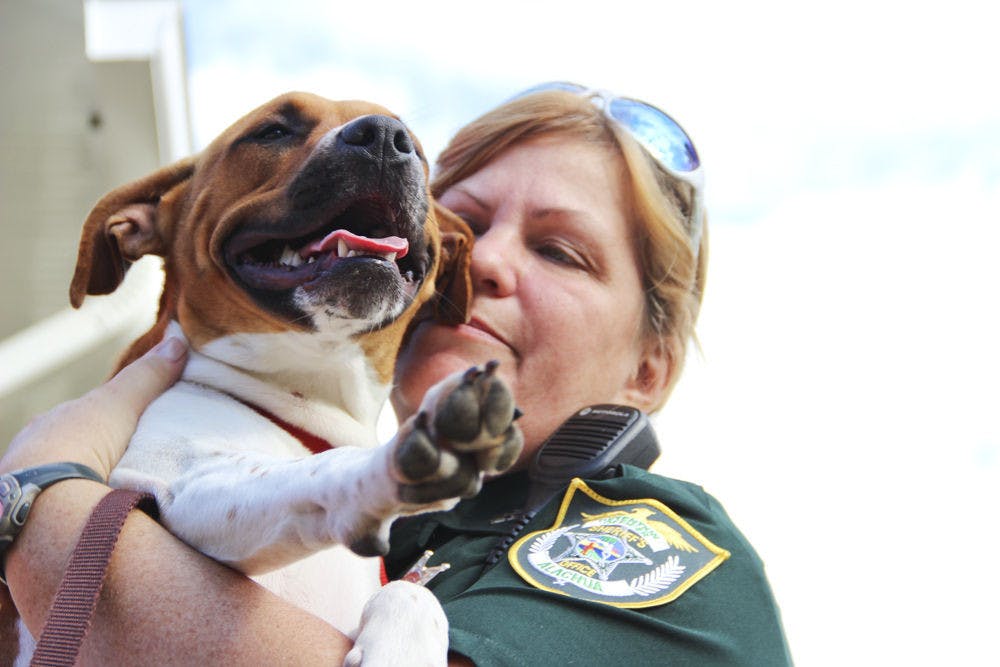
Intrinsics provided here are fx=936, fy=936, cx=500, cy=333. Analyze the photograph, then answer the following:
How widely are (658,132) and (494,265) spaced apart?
890 mm

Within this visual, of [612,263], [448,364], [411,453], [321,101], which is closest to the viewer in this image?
[411,453]

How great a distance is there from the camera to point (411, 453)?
1.15 metres

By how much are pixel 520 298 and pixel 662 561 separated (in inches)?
40.5

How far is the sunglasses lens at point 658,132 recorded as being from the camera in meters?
3.02

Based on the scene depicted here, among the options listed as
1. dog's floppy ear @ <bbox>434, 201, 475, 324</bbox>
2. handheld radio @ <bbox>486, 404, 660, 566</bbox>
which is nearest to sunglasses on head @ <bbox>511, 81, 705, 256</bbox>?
dog's floppy ear @ <bbox>434, 201, 475, 324</bbox>

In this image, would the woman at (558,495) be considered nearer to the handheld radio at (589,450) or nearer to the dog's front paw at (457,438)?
the handheld radio at (589,450)

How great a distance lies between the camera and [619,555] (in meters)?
1.78

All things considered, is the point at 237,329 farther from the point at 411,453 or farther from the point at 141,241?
the point at 411,453

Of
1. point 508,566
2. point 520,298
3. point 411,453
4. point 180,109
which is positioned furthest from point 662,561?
point 180,109

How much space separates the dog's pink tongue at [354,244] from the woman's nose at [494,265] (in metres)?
0.52

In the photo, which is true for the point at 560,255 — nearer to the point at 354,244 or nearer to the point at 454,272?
the point at 454,272

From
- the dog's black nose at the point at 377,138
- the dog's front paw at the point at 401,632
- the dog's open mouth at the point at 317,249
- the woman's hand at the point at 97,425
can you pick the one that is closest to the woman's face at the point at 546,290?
the dog's open mouth at the point at 317,249

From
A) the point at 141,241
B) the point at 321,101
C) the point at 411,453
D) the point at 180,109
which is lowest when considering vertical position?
the point at 180,109

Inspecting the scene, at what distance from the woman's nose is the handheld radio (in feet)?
1.43
